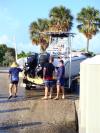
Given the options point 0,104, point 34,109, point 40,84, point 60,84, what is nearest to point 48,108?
point 34,109

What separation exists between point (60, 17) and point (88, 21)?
3.58m

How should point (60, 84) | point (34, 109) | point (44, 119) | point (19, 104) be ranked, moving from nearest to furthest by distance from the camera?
point (44, 119) → point (34, 109) → point (19, 104) → point (60, 84)

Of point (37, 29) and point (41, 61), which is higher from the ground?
point (37, 29)

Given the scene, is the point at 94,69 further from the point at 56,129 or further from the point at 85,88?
the point at 56,129

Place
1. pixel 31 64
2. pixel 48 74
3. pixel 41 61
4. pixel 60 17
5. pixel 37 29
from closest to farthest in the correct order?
pixel 48 74
pixel 41 61
pixel 31 64
pixel 60 17
pixel 37 29

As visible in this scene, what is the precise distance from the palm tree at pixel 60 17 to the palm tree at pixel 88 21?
1.51 meters

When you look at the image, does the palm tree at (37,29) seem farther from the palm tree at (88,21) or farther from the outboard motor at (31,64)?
the outboard motor at (31,64)

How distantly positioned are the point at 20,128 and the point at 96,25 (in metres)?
49.3

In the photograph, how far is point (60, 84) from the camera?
16.9 m

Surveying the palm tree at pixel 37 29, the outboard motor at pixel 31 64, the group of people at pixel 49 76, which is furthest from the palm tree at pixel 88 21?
the group of people at pixel 49 76

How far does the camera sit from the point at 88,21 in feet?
192

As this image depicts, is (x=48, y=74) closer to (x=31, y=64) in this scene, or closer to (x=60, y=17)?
(x=31, y=64)

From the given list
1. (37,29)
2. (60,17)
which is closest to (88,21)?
(60,17)

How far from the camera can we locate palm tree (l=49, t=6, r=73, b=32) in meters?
57.2
